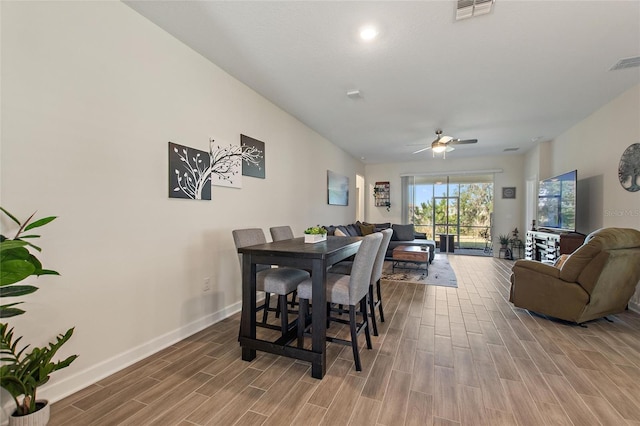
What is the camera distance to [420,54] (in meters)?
2.75

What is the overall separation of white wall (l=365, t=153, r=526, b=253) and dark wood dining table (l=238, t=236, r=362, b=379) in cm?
678

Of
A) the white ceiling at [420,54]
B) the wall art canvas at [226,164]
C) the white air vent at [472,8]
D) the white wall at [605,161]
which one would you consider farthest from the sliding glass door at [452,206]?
the white air vent at [472,8]

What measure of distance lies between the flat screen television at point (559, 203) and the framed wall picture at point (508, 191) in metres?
1.87

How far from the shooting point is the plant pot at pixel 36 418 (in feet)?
4.47

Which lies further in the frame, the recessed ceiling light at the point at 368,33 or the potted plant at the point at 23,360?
the recessed ceiling light at the point at 368,33

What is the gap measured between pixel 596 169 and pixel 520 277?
2.61 metres

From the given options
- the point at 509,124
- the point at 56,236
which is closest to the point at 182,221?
the point at 56,236

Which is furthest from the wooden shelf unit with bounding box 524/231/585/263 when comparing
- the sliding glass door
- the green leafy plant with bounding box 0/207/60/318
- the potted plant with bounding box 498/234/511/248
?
the green leafy plant with bounding box 0/207/60/318

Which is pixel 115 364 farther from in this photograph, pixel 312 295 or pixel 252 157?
pixel 252 157

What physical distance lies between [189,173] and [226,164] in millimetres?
528

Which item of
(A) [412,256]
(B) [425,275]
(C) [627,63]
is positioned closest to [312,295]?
(A) [412,256]

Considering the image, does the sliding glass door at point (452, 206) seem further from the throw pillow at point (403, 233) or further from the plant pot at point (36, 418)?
the plant pot at point (36, 418)

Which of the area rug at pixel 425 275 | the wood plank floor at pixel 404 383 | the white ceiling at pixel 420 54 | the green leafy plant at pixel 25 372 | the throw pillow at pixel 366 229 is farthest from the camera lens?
the throw pillow at pixel 366 229

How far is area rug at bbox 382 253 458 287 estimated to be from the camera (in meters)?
4.84
